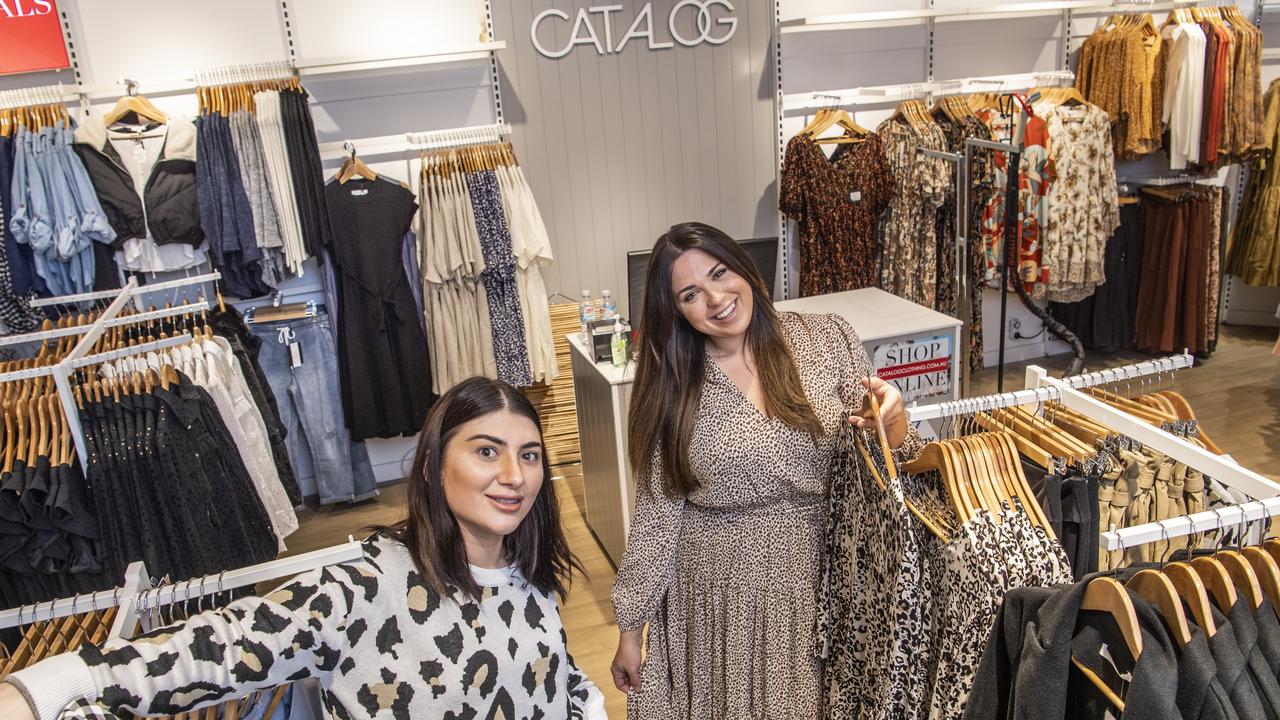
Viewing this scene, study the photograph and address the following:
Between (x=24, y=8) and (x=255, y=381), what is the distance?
2.11m

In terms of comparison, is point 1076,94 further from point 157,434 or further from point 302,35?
point 157,434

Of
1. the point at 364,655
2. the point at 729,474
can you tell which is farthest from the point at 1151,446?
the point at 364,655

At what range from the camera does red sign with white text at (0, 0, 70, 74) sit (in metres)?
3.96

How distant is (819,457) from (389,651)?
3.52ft

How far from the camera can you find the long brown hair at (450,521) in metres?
1.47

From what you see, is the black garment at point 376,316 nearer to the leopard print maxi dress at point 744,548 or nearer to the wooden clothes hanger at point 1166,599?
the leopard print maxi dress at point 744,548

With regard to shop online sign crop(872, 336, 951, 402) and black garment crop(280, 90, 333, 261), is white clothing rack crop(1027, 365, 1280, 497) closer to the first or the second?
shop online sign crop(872, 336, 951, 402)

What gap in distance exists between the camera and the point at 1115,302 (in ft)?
18.9

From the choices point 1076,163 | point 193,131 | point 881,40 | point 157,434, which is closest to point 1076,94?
point 1076,163

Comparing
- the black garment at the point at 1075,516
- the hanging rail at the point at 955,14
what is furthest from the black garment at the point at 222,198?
the black garment at the point at 1075,516

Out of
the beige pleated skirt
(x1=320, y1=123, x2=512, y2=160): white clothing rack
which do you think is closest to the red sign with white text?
(x1=320, y1=123, x2=512, y2=160): white clothing rack

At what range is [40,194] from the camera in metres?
3.90

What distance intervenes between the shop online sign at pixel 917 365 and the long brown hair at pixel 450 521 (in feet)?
7.21

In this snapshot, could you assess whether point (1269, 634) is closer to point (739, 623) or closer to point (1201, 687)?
point (1201, 687)
